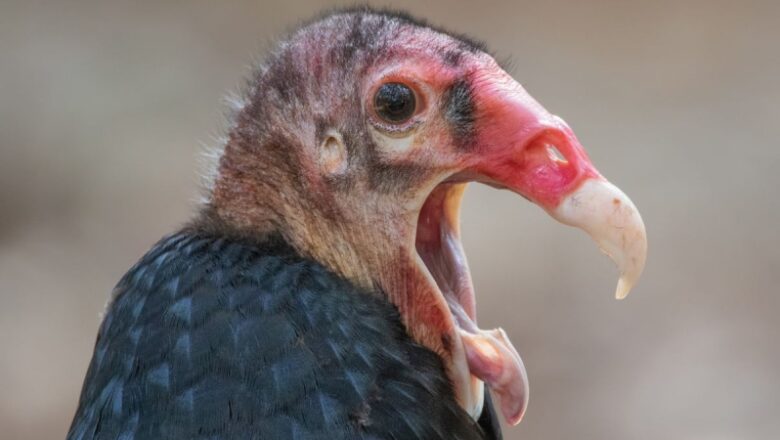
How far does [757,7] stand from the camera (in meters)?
9.06

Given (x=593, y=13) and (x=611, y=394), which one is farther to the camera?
(x=593, y=13)

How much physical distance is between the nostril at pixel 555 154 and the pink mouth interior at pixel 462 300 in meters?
0.25

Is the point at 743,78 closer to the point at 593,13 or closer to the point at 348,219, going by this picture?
the point at 593,13

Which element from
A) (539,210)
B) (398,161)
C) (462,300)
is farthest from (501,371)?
(539,210)

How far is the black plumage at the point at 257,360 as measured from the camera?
1.79m

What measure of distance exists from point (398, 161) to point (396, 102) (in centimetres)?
11

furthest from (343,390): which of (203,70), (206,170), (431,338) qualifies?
(203,70)

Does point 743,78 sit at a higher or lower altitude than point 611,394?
higher

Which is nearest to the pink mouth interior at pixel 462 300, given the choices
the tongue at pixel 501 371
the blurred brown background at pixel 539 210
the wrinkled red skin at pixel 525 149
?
the tongue at pixel 501 371

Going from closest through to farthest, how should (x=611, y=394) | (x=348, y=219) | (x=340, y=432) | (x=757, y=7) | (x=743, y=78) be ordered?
1. (x=340, y=432)
2. (x=348, y=219)
3. (x=611, y=394)
4. (x=743, y=78)
5. (x=757, y=7)

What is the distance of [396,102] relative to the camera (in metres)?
1.98

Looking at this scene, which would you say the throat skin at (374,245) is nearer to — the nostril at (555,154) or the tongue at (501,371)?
the tongue at (501,371)

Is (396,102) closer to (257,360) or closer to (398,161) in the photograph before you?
(398,161)

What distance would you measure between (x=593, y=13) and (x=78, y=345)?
5293 millimetres
